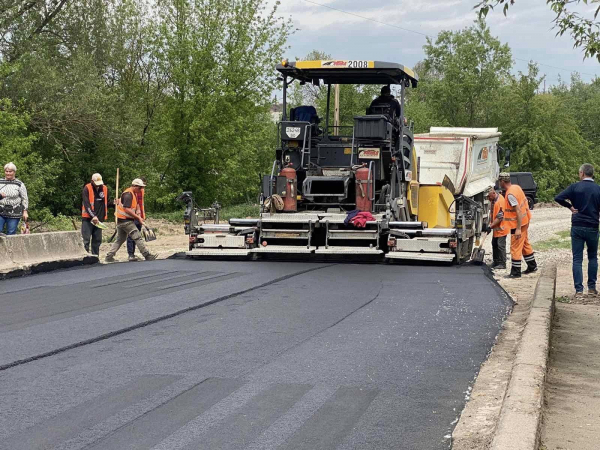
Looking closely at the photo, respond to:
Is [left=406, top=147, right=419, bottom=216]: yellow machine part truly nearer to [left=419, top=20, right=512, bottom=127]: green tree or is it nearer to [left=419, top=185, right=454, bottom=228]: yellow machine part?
[left=419, top=185, right=454, bottom=228]: yellow machine part

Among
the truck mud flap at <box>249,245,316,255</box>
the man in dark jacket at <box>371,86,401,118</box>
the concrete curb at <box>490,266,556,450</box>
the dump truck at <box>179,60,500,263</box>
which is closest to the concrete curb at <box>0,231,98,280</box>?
the dump truck at <box>179,60,500,263</box>

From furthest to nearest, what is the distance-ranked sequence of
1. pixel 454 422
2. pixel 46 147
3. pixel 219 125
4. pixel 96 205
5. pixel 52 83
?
pixel 219 125 → pixel 46 147 → pixel 52 83 → pixel 96 205 → pixel 454 422

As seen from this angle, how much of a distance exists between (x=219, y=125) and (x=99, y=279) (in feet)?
57.3

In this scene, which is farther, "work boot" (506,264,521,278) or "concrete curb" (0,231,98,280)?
"work boot" (506,264,521,278)

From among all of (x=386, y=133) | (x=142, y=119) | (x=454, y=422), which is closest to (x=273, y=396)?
(x=454, y=422)

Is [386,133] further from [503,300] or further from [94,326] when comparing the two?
[94,326]

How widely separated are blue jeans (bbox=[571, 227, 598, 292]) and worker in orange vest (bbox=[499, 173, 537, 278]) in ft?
4.61

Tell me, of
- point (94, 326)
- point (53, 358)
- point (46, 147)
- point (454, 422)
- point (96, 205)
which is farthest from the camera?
point (46, 147)

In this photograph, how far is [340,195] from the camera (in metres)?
12.5

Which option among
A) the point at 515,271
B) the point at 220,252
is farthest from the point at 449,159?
the point at 220,252

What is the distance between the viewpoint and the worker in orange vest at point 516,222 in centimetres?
1172

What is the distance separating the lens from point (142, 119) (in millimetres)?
28000

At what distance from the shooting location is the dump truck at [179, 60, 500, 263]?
12031 mm

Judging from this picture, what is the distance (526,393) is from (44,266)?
818 cm
